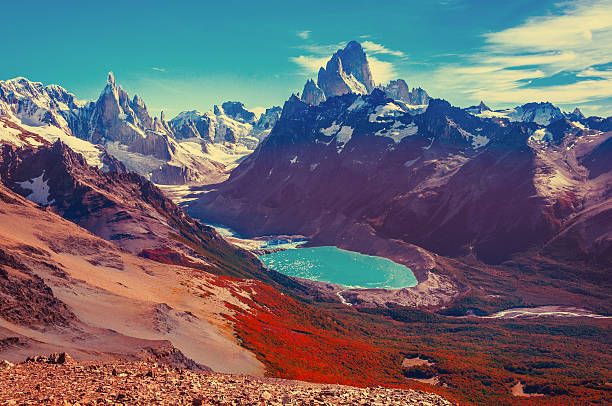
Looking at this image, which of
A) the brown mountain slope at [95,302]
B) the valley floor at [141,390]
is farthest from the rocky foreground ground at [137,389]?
the brown mountain slope at [95,302]

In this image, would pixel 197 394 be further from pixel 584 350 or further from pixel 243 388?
pixel 584 350

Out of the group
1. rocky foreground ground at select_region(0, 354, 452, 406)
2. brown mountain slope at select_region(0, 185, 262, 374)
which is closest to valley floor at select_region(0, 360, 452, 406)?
rocky foreground ground at select_region(0, 354, 452, 406)

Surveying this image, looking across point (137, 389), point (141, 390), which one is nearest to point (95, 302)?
point (137, 389)

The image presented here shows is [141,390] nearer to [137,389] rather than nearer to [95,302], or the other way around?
[137,389]

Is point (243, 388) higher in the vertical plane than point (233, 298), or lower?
higher

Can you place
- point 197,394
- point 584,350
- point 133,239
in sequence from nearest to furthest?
point 197,394 < point 584,350 < point 133,239

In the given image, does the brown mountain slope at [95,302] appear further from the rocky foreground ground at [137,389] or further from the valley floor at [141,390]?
the valley floor at [141,390]

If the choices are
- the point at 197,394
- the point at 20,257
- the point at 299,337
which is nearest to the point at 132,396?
the point at 197,394
